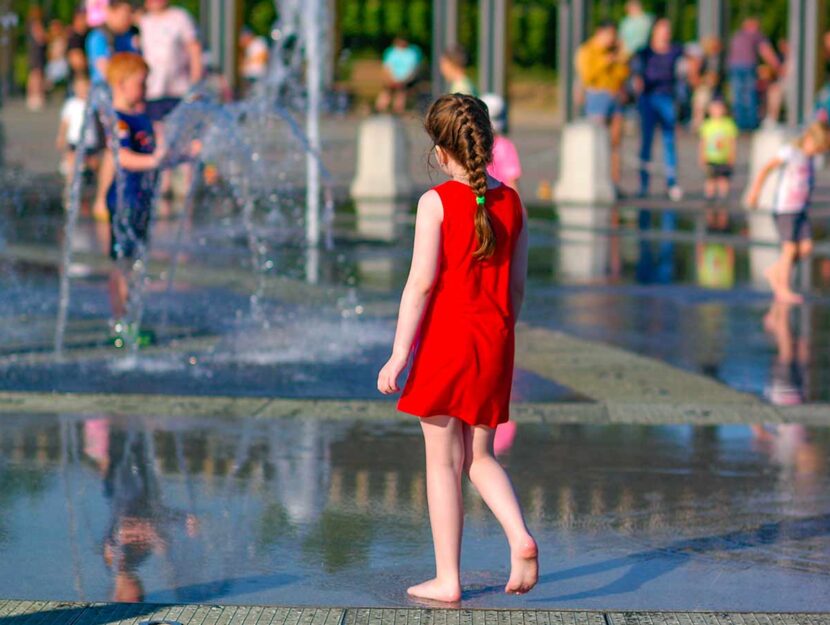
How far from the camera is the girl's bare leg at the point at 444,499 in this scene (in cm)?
500

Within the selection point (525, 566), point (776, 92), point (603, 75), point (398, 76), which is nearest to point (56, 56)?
point (398, 76)

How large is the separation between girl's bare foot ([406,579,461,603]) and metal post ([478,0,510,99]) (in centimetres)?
2100

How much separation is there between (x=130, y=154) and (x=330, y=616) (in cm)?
473

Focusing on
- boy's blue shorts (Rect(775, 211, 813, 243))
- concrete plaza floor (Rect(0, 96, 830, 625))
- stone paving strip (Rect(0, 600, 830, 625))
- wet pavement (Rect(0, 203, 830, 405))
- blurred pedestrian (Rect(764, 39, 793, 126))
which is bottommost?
stone paving strip (Rect(0, 600, 830, 625))

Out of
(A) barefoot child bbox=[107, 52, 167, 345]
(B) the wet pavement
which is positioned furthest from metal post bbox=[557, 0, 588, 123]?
(A) barefoot child bbox=[107, 52, 167, 345]

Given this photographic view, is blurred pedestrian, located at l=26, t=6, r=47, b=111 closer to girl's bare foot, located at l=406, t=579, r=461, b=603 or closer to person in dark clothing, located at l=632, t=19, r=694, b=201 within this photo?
person in dark clothing, located at l=632, t=19, r=694, b=201

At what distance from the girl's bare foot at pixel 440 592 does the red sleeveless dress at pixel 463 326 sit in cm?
48

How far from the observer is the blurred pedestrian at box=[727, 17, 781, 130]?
26766 mm

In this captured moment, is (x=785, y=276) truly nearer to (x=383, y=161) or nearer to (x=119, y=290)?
(x=119, y=290)

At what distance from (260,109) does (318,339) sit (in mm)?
2824

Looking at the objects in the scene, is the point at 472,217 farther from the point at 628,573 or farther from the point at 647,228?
the point at 647,228

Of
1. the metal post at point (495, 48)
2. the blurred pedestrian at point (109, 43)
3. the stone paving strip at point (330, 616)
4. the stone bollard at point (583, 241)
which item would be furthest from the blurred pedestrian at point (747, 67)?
the stone paving strip at point (330, 616)

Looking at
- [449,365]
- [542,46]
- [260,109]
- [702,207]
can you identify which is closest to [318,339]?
[260,109]

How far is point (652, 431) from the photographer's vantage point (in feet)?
24.4
